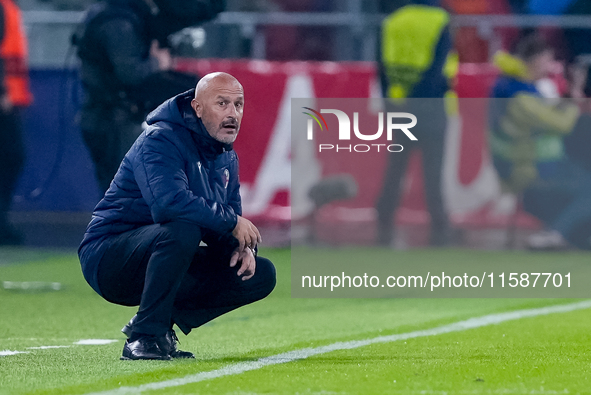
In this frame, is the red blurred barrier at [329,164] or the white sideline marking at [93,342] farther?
the red blurred barrier at [329,164]

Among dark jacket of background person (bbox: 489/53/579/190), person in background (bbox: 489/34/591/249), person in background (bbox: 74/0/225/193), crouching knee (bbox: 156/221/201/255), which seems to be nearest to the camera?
crouching knee (bbox: 156/221/201/255)

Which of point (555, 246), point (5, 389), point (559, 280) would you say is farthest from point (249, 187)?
point (5, 389)

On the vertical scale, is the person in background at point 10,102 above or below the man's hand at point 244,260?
below

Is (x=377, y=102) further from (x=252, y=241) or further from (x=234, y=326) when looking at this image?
(x=252, y=241)

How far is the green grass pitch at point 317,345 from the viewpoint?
442 centimetres

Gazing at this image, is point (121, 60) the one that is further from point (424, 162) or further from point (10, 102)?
point (424, 162)

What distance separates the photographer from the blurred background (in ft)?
38.0

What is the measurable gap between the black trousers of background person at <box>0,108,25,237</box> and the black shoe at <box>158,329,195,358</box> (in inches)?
269

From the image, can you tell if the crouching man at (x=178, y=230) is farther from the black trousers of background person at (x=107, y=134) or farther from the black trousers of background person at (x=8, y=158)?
the black trousers of background person at (x=8, y=158)

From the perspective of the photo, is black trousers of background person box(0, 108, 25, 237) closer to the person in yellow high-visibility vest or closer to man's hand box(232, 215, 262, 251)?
the person in yellow high-visibility vest

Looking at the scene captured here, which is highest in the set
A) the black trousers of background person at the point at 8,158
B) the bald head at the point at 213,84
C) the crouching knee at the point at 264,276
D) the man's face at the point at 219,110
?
the bald head at the point at 213,84

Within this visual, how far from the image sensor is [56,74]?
12133 millimetres

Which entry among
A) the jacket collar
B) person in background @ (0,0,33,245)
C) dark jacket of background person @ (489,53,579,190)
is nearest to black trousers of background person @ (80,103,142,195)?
person in background @ (0,0,33,245)

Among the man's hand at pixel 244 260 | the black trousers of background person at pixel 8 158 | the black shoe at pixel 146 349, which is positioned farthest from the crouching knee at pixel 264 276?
the black trousers of background person at pixel 8 158
